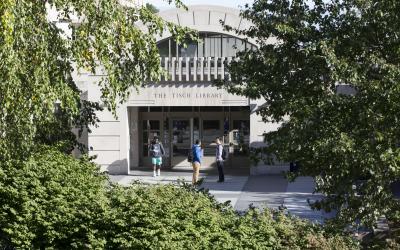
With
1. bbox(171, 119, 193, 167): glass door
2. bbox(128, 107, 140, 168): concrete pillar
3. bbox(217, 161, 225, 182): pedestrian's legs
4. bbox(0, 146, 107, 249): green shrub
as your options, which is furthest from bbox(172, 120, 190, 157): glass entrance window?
bbox(0, 146, 107, 249): green shrub

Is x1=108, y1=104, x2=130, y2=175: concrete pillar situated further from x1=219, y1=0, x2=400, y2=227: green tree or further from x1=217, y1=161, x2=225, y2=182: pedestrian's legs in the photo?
x1=219, y1=0, x2=400, y2=227: green tree

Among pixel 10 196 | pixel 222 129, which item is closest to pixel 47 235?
Result: pixel 10 196

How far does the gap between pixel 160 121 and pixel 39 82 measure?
60.5 feet

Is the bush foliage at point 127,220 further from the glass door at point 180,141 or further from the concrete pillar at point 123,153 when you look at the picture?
the glass door at point 180,141

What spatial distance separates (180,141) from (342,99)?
17.9 m

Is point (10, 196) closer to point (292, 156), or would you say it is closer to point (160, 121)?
point (292, 156)

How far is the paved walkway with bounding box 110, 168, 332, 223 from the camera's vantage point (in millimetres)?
17277

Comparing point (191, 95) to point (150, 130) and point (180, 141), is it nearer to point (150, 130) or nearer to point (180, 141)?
Answer: point (180, 141)

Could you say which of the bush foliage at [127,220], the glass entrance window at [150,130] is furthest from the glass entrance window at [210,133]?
the bush foliage at [127,220]

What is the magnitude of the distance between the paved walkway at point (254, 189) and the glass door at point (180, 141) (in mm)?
665

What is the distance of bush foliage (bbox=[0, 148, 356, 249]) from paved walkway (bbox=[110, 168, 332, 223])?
693 cm

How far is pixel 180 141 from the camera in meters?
26.7

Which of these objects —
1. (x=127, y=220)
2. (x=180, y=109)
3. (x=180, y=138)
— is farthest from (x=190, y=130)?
(x=127, y=220)

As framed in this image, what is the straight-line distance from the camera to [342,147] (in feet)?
27.7
